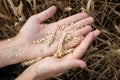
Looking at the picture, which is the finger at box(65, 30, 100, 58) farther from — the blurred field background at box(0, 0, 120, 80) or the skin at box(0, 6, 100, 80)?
the blurred field background at box(0, 0, 120, 80)

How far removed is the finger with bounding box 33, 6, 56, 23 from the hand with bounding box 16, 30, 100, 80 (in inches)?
7.4

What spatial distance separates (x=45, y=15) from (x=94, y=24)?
8.3 inches

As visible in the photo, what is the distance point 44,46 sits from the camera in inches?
52.4

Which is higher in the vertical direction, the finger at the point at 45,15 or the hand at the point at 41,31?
the finger at the point at 45,15

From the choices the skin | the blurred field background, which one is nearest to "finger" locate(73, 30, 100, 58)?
the skin

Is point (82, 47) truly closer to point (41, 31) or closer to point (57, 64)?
point (57, 64)

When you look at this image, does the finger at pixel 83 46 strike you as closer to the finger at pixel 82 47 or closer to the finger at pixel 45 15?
the finger at pixel 82 47

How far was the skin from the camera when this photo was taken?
1.20m

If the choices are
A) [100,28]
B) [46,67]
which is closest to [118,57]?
[100,28]

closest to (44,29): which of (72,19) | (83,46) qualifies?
(72,19)

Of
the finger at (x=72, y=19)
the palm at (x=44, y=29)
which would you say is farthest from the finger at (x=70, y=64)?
the finger at (x=72, y=19)

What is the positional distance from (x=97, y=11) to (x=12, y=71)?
487mm

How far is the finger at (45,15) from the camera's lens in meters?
1.31

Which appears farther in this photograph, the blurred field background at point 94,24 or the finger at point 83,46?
the blurred field background at point 94,24
